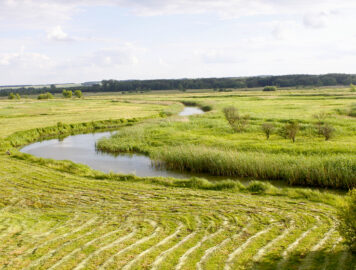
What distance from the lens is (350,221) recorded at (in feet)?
23.3

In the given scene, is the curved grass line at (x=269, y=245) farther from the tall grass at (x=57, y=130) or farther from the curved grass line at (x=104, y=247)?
the tall grass at (x=57, y=130)

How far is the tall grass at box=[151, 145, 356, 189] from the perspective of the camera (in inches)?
611

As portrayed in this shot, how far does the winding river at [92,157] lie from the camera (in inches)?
807

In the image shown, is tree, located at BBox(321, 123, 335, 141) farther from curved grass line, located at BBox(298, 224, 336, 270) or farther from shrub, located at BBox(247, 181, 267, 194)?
curved grass line, located at BBox(298, 224, 336, 270)

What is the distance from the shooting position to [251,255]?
7676 mm

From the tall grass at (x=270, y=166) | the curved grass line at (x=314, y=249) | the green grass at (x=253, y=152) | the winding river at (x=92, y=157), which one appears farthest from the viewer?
the winding river at (x=92, y=157)

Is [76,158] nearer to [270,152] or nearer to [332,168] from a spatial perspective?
[270,152]

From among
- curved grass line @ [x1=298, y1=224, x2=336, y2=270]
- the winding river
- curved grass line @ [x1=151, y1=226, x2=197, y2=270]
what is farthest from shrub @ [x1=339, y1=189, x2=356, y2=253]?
the winding river

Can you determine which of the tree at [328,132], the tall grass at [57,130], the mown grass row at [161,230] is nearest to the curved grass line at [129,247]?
the mown grass row at [161,230]

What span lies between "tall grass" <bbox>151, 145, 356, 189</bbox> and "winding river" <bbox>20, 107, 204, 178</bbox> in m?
1.03

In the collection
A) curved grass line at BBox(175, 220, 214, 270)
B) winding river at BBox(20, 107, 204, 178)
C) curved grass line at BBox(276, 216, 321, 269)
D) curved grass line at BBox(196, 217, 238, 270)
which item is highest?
curved grass line at BBox(276, 216, 321, 269)

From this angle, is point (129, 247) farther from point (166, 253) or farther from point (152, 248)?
point (166, 253)

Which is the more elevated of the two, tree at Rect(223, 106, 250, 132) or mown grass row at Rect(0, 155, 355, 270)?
tree at Rect(223, 106, 250, 132)

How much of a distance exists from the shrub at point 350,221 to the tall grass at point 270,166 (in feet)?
27.8
